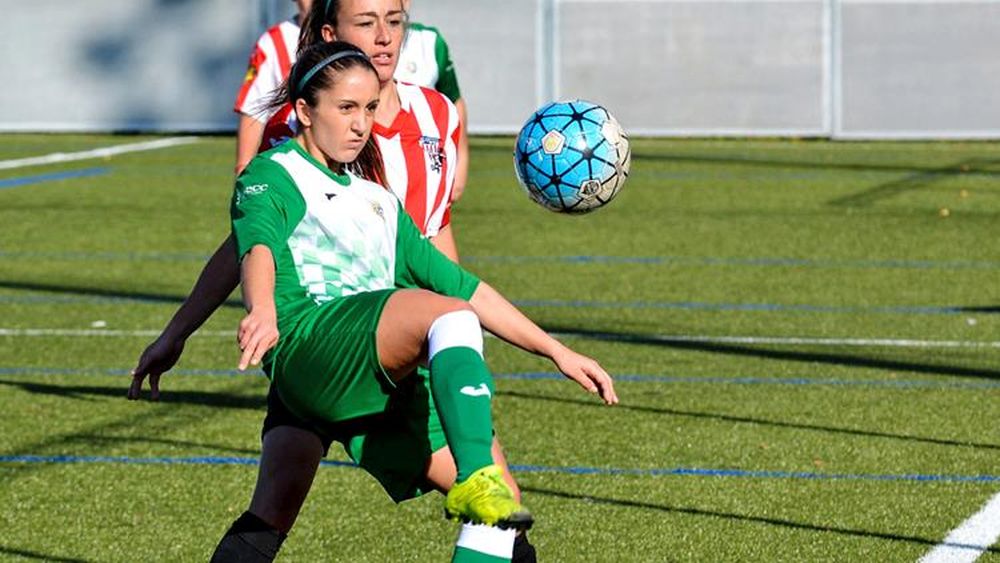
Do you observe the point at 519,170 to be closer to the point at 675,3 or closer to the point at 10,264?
the point at 10,264

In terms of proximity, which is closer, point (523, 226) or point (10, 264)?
point (10, 264)

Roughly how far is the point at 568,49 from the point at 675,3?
1581 mm

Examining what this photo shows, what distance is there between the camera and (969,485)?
705cm

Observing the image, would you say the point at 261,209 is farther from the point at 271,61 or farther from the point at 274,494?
the point at 271,61

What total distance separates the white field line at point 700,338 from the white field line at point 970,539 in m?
3.79

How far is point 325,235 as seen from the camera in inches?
174

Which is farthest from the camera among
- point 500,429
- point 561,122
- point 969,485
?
point 500,429

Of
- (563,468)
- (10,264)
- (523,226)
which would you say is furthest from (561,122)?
(523,226)

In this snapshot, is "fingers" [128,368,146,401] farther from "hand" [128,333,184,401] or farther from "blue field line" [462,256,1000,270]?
"blue field line" [462,256,1000,270]

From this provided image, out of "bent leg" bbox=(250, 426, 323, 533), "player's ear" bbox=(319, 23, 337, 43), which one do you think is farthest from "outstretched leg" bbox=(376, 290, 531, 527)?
"player's ear" bbox=(319, 23, 337, 43)

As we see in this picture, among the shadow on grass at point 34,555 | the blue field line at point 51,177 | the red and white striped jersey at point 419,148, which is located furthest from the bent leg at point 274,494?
the blue field line at point 51,177

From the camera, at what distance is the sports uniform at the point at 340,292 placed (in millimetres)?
4199

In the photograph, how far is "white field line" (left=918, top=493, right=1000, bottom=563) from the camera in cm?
597

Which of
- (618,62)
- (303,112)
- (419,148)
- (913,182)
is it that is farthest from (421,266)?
(618,62)
